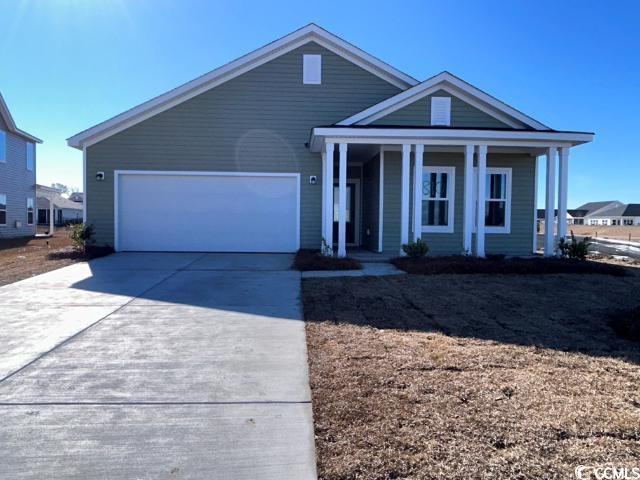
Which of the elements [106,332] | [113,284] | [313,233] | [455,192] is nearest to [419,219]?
[455,192]

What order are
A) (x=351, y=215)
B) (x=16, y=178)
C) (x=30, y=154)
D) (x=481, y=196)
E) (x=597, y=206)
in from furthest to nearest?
(x=597, y=206) < (x=30, y=154) < (x=16, y=178) < (x=351, y=215) < (x=481, y=196)

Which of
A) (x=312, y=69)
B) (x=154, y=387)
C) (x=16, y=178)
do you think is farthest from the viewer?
(x=16, y=178)

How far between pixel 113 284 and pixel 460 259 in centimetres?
715

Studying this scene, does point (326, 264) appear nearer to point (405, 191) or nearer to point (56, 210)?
point (405, 191)

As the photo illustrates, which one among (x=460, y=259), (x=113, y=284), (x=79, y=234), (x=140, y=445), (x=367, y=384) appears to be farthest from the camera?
(x=79, y=234)

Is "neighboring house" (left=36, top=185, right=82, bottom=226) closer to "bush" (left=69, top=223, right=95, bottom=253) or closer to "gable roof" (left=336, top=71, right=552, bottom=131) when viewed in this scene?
"bush" (left=69, top=223, right=95, bottom=253)

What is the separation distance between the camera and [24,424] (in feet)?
9.70

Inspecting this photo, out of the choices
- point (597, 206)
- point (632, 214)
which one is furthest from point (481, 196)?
point (597, 206)

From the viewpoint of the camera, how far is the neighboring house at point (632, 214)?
274 feet

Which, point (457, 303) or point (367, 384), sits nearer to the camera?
point (367, 384)

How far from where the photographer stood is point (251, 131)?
13156 millimetres

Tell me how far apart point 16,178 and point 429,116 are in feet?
73.0

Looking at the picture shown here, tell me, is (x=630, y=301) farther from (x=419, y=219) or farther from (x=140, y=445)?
(x=140, y=445)

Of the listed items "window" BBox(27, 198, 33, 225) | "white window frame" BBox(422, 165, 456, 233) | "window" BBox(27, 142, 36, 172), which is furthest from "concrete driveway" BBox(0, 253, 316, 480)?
"window" BBox(27, 142, 36, 172)
